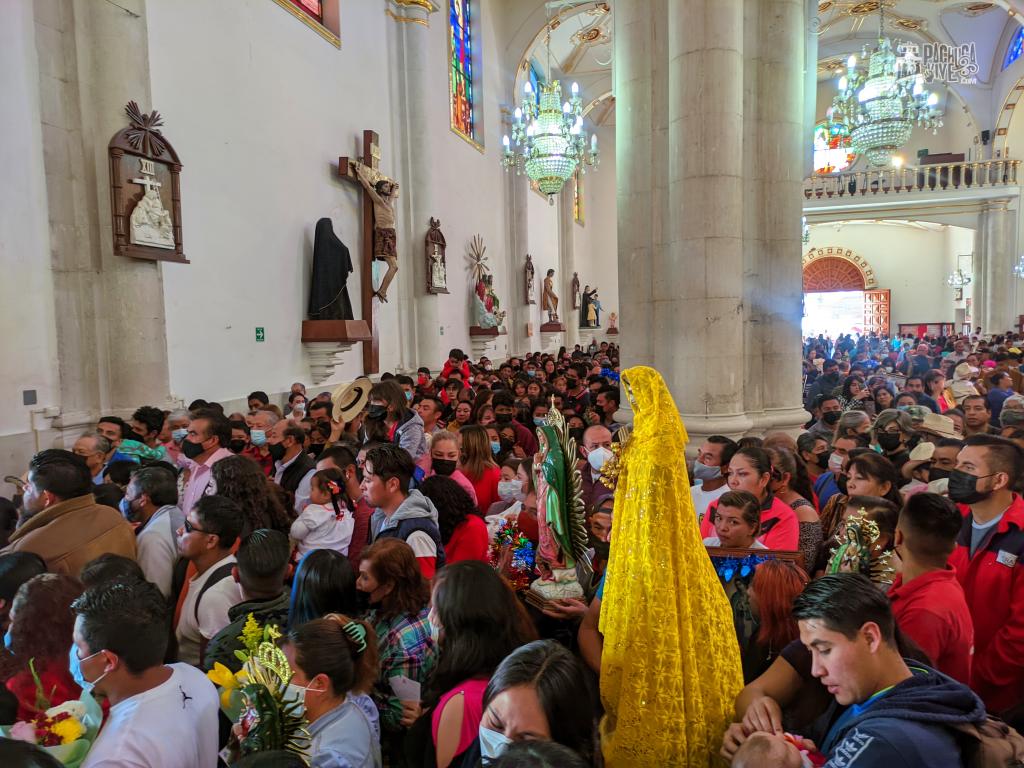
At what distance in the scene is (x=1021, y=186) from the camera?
21.9m

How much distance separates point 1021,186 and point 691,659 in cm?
2663

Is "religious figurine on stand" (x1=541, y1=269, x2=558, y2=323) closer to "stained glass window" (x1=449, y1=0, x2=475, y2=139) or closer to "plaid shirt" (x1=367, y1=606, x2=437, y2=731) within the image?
"stained glass window" (x1=449, y1=0, x2=475, y2=139)

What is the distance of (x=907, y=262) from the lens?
30.1 metres

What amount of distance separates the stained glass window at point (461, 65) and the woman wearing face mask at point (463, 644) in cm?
1442

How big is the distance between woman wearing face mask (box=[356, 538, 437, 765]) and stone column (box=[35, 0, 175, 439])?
4962mm

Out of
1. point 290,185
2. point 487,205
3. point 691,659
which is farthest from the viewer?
point 487,205

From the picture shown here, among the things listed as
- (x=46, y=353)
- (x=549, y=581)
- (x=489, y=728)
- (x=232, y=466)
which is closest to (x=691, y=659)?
(x=489, y=728)

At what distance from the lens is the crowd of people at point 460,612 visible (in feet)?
5.62

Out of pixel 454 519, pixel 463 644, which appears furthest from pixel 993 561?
pixel 454 519

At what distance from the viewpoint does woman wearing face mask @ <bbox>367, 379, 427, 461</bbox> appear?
5.42 metres

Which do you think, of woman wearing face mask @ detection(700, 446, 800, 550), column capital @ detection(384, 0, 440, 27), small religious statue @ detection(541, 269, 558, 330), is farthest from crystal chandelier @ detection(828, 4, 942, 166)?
woman wearing face mask @ detection(700, 446, 800, 550)

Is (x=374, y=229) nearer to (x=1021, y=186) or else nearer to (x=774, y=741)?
(x=774, y=741)

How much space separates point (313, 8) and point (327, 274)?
4295mm

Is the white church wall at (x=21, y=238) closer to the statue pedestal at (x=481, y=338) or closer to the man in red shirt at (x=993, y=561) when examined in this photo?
the man in red shirt at (x=993, y=561)
